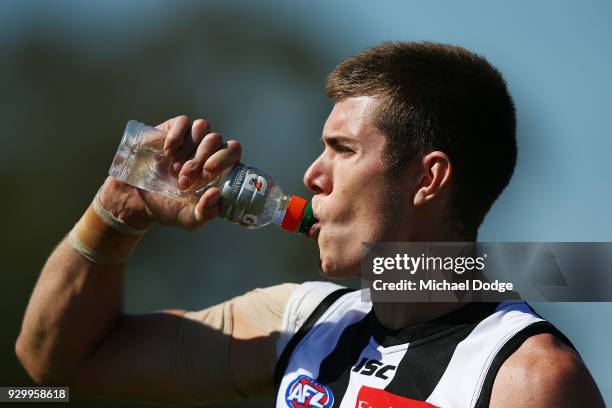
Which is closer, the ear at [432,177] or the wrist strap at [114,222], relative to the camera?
the ear at [432,177]

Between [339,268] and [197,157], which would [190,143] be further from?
[339,268]

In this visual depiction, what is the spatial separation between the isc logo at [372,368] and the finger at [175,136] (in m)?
1.08

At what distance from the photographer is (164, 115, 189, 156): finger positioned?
3416mm

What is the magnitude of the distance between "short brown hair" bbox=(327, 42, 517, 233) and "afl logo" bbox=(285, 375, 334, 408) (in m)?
0.81

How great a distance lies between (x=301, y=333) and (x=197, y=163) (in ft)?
2.69

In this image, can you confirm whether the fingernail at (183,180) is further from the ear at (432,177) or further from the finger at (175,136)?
the ear at (432,177)

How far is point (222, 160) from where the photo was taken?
339cm

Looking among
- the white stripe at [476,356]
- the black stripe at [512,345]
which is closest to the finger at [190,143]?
the white stripe at [476,356]

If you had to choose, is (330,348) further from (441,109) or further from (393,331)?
(441,109)

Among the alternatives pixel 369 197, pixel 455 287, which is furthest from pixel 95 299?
pixel 455 287

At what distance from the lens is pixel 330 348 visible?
11.5 feet

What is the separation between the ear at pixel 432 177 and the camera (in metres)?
3.28

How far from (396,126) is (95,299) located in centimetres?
148

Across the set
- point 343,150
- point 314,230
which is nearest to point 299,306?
point 314,230
